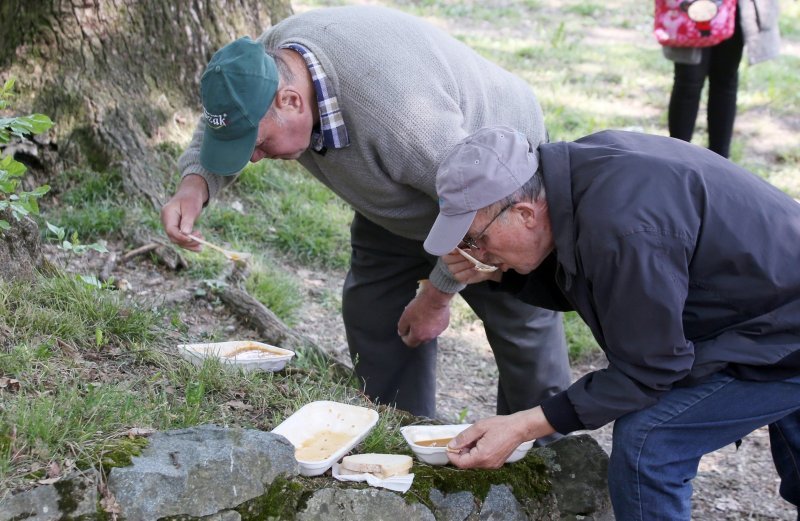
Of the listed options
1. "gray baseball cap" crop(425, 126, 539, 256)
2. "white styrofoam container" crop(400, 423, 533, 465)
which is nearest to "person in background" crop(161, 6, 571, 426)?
"gray baseball cap" crop(425, 126, 539, 256)

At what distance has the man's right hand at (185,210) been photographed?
3.00m

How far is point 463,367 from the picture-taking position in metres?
4.48

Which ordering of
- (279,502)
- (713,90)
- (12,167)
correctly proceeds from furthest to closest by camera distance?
(713,90), (12,167), (279,502)

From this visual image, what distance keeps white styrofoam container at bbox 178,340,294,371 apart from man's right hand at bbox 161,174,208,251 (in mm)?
333

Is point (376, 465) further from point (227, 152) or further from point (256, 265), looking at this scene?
point (256, 265)

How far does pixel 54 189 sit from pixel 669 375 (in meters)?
3.19

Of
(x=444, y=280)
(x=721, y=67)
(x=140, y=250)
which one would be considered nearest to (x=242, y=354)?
(x=444, y=280)

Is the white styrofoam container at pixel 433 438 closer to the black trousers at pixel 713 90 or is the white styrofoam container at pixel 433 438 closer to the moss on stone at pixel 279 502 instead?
the moss on stone at pixel 279 502

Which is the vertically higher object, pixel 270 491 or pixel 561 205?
pixel 561 205

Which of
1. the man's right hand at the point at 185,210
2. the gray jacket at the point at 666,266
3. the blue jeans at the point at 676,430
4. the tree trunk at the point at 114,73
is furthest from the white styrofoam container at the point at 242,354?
the tree trunk at the point at 114,73

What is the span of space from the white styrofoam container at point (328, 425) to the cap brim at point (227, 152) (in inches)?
29.4

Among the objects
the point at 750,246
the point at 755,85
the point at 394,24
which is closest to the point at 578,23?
the point at 755,85

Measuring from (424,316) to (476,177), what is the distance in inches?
40.4

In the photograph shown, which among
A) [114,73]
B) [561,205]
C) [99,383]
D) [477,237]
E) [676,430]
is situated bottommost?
[99,383]
